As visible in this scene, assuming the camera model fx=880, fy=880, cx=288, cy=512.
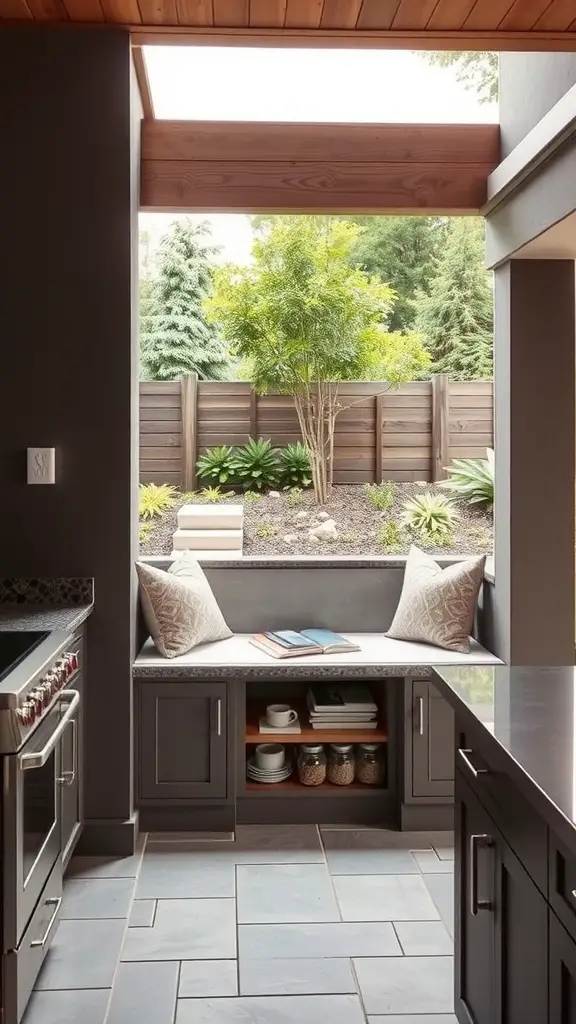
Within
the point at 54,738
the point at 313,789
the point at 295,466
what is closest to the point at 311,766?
the point at 313,789

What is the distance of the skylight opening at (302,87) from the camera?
3.63 m

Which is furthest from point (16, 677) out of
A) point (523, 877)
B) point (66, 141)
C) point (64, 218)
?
point (66, 141)

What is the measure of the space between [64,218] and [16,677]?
190cm

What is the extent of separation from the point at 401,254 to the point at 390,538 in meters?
3.64

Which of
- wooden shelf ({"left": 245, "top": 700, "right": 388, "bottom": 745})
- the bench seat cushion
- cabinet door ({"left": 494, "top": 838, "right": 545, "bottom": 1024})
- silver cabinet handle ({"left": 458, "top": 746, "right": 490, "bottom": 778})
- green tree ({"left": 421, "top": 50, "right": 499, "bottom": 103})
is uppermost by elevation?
green tree ({"left": 421, "top": 50, "right": 499, "bottom": 103})

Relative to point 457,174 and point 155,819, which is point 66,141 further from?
point 155,819

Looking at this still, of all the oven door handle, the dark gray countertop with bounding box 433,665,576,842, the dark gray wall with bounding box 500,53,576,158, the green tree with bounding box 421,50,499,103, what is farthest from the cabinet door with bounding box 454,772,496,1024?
the green tree with bounding box 421,50,499,103

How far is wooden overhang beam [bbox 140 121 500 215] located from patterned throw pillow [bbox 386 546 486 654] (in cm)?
157

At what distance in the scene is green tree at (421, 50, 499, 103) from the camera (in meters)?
3.87

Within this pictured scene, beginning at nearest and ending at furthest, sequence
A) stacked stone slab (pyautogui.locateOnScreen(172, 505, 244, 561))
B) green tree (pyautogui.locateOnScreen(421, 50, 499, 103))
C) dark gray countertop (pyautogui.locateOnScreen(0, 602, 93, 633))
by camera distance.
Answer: dark gray countertop (pyautogui.locateOnScreen(0, 602, 93, 633)) → green tree (pyautogui.locateOnScreen(421, 50, 499, 103)) → stacked stone slab (pyautogui.locateOnScreen(172, 505, 244, 561))

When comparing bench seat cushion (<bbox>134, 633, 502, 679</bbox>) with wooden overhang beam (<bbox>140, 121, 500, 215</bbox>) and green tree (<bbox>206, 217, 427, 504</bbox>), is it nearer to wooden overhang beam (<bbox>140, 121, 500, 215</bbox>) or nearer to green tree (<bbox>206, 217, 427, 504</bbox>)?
green tree (<bbox>206, 217, 427, 504</bbox>)

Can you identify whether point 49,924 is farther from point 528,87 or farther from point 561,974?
point 528,87

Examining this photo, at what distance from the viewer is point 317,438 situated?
208 inches

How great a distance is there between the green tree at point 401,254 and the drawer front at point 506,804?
5761 mm
